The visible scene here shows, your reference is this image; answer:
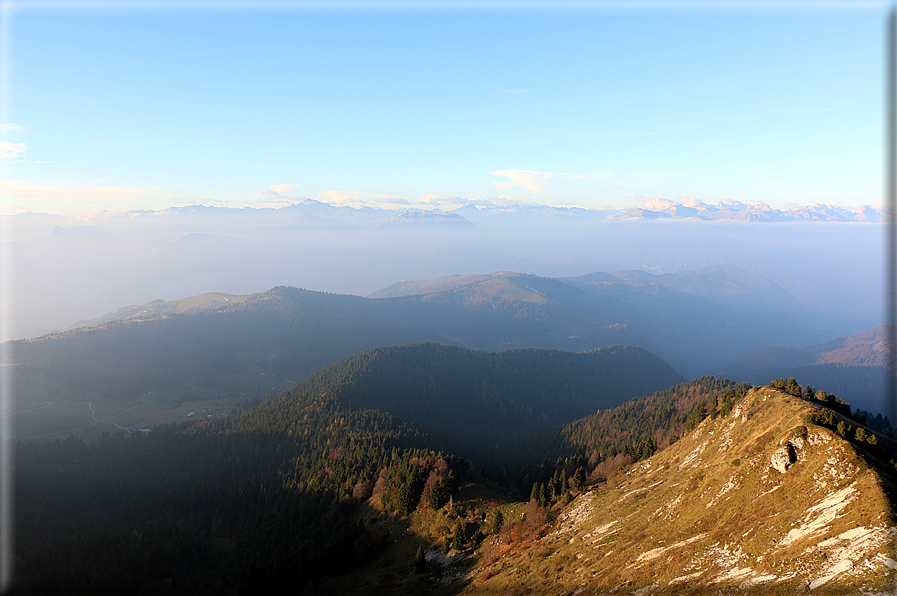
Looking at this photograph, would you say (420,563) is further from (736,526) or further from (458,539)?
(736,526)

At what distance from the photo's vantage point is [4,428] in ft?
612

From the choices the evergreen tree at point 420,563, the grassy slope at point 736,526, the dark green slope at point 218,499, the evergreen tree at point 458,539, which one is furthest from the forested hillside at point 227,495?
the grassy slope at point 736,526

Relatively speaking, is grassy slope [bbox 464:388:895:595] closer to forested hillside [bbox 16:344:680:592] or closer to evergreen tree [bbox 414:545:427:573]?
evergreen tree [bbox 414:545:427:573]

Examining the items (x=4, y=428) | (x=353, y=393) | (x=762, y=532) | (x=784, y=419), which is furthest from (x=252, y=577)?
(x=4, y=428)

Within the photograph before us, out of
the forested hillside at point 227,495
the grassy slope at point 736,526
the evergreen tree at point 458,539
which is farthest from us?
the forested hillside at point 227,495

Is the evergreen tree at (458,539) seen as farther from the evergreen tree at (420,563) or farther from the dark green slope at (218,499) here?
the dark green slope at (218,499)

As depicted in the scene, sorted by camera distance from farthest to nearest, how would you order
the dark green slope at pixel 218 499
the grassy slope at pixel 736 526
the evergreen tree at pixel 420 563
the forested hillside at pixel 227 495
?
the forested hillside at pixel 227 495 → the dark green slope at pixel 218 499 → the evergreen tree at pixel 420 563 → the grassy slope at pixel 736 526

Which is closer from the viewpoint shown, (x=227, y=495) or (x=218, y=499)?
(x=218, y=499)

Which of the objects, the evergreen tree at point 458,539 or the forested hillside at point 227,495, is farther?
the forested hillside at point 227,495

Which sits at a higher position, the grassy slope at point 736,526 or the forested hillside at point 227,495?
the grassy slope at point 736,526

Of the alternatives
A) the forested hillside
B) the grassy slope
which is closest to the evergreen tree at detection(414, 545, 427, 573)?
the grassy slope

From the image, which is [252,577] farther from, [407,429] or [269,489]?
[407,429]

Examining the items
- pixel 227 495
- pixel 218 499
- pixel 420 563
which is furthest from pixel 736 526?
pixel 218 499

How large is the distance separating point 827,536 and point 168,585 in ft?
317
